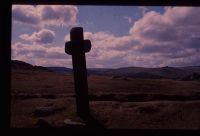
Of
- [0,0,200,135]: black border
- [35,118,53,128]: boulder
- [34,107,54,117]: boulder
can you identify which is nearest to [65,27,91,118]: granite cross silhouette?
[34,107,54,117]: boulder

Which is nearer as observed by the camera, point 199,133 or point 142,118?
point 199,133

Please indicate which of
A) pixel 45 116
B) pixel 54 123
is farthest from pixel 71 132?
pixel 45 116

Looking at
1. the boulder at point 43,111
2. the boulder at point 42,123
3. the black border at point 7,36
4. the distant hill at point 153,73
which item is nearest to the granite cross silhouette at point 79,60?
the boulder at point 43,111

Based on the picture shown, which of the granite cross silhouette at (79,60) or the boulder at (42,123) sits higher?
the granite cross silhouette at (79,60)

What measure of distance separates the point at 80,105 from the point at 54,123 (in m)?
0.97

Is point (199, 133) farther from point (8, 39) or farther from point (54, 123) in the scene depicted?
point (54, 123)

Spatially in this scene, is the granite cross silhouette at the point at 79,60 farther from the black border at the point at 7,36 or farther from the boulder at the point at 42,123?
the black border at the point at 7,36

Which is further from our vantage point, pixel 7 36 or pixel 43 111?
pixel 43 111

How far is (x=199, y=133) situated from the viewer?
193 inches

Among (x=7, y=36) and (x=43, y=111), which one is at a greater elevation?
(x=7, y=36)

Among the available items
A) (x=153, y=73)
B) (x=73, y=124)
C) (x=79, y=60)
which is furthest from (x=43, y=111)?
(x=153, y=73)

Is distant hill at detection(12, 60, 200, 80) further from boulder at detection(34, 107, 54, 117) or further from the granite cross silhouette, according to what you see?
boulder at detection(34, 107, 54, 117)

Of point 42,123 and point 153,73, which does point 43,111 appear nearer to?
point 42,123
